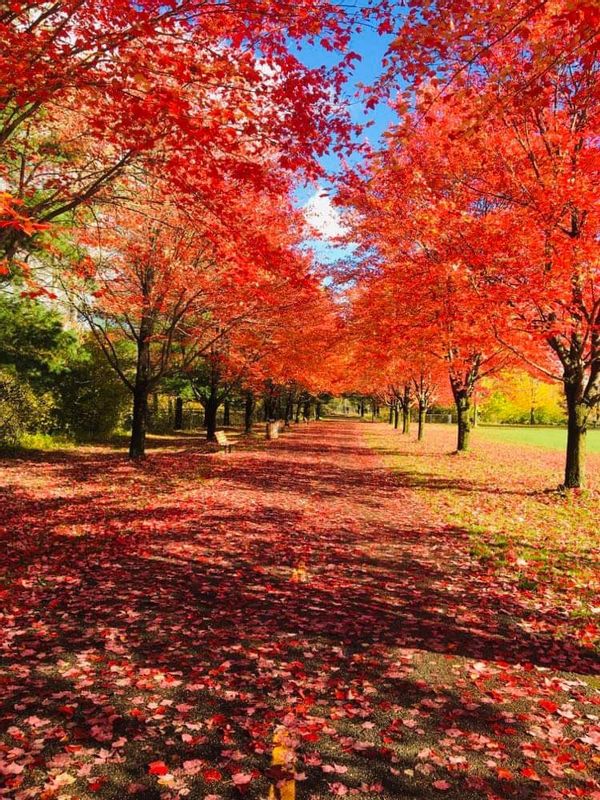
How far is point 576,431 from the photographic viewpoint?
48.0 feet

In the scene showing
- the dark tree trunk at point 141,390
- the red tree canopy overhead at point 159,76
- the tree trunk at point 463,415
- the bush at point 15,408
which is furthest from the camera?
the tree trunk at point 463,415

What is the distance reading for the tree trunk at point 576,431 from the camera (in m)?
14.4

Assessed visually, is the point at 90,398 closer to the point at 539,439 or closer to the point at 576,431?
the point at 576,431

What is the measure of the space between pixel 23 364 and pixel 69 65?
51.0 feet

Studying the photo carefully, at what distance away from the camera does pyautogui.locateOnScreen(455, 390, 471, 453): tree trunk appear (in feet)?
87.3

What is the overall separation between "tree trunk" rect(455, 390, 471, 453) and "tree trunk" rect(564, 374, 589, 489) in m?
11.7

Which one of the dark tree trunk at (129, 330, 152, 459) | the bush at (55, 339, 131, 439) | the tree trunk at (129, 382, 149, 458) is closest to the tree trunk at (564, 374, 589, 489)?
the dark tree trunk at (129, 330, 152, 459)

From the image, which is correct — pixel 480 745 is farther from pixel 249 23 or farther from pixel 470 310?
pixel 470 310

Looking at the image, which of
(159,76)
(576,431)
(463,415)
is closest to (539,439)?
(463,415)

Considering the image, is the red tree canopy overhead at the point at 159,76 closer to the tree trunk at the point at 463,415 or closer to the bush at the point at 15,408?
the bush at the point at 15,408

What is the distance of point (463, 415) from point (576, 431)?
42.3 ft

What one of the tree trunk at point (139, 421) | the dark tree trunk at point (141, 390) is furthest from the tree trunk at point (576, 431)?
the tree trunk at point (139, 421)

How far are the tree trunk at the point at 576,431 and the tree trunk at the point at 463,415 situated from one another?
461 inches

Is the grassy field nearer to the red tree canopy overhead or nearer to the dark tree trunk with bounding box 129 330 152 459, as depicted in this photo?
the dark tree trunk with bounding box 129 330 152 459
